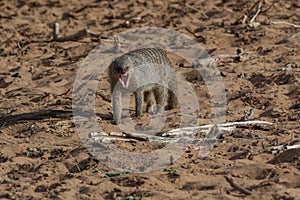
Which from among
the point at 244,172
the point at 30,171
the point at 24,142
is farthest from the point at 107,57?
the point at 244,172

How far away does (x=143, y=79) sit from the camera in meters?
6.82

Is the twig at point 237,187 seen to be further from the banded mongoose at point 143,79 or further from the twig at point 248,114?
the banded mongoose at point 143,79

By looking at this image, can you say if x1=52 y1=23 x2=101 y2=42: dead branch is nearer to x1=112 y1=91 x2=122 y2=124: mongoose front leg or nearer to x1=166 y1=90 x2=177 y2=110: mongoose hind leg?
x1=166 y1=90 x2=177 y2=110: mongoose hind leg

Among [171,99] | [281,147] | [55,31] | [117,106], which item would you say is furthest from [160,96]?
[55,31]

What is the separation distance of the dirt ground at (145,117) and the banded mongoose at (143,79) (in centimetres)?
32

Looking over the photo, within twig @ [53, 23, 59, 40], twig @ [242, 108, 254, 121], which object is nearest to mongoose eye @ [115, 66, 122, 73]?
twig @ [242, 108, 254, 121]

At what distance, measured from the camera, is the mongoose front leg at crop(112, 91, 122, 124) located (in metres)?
6.51

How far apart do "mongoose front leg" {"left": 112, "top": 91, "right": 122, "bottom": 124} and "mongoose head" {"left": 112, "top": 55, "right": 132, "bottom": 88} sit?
0.43 feet

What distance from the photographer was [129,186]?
193 inches

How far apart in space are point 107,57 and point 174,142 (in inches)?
115

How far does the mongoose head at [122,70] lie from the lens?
6.55 metres

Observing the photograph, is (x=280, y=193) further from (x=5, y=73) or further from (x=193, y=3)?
(x=193, y=3)

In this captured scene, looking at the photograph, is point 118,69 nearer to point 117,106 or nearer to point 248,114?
point 117,106

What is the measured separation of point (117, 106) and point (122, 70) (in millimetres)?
376
